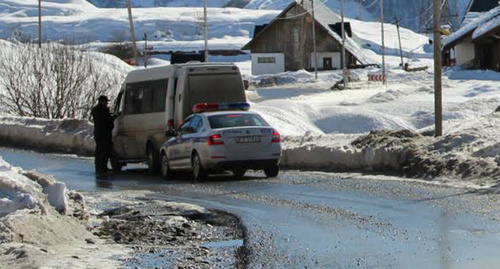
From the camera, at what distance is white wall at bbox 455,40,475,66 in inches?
3606

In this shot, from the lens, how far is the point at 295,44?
117375mm

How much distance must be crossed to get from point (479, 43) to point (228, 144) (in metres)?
63.1

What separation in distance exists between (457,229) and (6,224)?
17.0 feet

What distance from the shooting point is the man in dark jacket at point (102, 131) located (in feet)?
96.3

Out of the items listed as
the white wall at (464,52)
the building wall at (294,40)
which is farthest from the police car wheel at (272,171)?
the building wall at (294,40)

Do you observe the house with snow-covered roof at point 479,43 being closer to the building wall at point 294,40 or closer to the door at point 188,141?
the building wall at point 294,40

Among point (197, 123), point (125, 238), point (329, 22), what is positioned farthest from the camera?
point (329, 22)

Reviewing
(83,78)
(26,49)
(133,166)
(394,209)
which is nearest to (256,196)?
(394,209)

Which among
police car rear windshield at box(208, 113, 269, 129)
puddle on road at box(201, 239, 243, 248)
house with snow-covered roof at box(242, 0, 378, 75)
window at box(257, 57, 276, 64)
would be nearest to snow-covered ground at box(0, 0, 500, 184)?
police car rear windshield at box(208, 113, 269, 129)

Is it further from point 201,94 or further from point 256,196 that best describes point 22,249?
point 201,94

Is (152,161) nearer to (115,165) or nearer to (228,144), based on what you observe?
(115,165)

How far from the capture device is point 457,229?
13.6m

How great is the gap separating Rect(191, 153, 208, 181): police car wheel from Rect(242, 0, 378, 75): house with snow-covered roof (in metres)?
91.2

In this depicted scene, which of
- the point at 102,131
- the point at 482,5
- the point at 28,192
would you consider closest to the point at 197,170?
the point at 102,131
